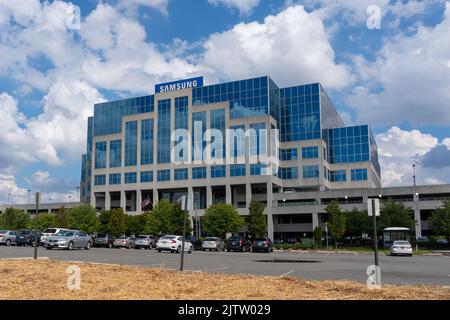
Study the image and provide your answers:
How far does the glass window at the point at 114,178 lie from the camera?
92.9 m

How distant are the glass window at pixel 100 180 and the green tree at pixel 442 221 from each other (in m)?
Answer: 61.1

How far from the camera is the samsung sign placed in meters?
88.9

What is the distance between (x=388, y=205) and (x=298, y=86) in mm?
32838

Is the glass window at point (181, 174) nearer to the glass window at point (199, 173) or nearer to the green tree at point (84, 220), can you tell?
the glass window at point (199, 173)

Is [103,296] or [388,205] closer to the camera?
[103,296]

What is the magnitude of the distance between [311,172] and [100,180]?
137ft

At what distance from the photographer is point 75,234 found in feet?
125

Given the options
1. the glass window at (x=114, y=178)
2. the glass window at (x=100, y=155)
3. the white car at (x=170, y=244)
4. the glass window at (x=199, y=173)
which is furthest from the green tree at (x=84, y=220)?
the white car at (x=170, y=244)

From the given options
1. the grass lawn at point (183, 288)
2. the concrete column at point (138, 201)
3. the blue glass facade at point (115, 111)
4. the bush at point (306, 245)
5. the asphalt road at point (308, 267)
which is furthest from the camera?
the blue glass facade at point (115, 111)

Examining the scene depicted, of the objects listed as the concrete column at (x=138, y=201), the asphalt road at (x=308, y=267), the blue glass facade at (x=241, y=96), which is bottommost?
the asphalt road at (x=308, y=267)

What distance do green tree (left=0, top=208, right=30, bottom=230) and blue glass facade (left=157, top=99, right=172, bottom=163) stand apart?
31.4 metres

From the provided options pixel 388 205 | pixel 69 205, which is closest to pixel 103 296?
pixel 388 205
